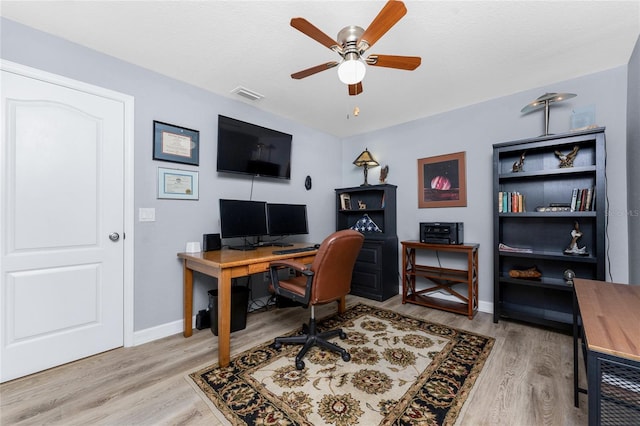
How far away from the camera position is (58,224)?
199 cm

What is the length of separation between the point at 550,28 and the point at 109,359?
4.15 m

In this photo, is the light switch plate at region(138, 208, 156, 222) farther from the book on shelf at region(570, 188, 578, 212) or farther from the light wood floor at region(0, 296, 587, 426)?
the book on shelf at region(570, 188, 578, 212)

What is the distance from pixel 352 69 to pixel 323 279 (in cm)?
146

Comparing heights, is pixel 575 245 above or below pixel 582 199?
below

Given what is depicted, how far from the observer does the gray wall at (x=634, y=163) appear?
203 centimetres

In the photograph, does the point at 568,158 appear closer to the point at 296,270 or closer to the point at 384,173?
the point at 384,173

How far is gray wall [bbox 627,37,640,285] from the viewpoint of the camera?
2.03 m

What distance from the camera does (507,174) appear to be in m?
2.74

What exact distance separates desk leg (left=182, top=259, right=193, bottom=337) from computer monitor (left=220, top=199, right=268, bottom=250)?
49cm

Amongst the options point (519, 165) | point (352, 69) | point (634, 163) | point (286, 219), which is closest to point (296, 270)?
point (286, 219)

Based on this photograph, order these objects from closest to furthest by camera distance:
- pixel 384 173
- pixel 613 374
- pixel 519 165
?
pixel 613 374, pixel 519 165, pixel 384 173

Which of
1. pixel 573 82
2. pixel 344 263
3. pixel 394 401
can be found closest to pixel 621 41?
pixel 573 82

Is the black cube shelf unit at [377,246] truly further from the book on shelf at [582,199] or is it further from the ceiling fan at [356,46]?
the ceiling fan at [356,46]

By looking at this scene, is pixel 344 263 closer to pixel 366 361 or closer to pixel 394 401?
pixel 366 361
